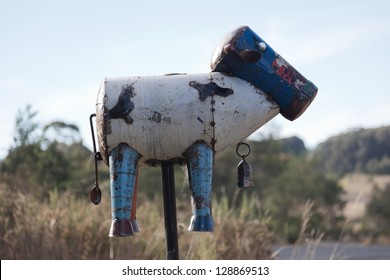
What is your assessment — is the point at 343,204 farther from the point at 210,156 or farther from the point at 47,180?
the point at 210,156

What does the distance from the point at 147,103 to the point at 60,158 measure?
4.17 m

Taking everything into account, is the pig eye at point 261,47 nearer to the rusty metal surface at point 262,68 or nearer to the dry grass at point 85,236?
the rusty metal surface at point 262,68

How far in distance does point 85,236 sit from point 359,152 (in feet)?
81.0

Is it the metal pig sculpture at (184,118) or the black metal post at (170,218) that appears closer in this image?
the metal pig sculpture at (184,118)

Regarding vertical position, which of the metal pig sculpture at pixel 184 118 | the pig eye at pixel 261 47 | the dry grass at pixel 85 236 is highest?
the pig eye at pixel 261 47

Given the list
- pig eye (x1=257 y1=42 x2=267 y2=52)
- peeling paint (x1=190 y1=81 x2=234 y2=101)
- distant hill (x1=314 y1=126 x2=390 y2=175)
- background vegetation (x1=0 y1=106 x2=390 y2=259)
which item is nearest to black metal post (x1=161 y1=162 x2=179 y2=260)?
background vegetation (x1=0 y1=106 x2=390 y2=259)

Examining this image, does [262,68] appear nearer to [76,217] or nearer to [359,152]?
[76,217]

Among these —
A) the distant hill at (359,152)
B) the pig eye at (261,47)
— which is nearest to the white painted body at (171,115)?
the pig eye at (261,47)

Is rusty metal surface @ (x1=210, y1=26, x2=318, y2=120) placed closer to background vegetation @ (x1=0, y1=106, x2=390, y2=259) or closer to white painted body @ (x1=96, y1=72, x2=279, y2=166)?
white painted body @ (x1=96, y1=72, x2=279, y2=166)

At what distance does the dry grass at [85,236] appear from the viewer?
4.08 m

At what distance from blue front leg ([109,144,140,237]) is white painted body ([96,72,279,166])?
0.09 feet

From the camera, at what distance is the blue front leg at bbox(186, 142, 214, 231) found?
210cm

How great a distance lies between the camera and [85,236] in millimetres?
4305

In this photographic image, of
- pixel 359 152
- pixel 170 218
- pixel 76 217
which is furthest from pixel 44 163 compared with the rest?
pixel 359 152
